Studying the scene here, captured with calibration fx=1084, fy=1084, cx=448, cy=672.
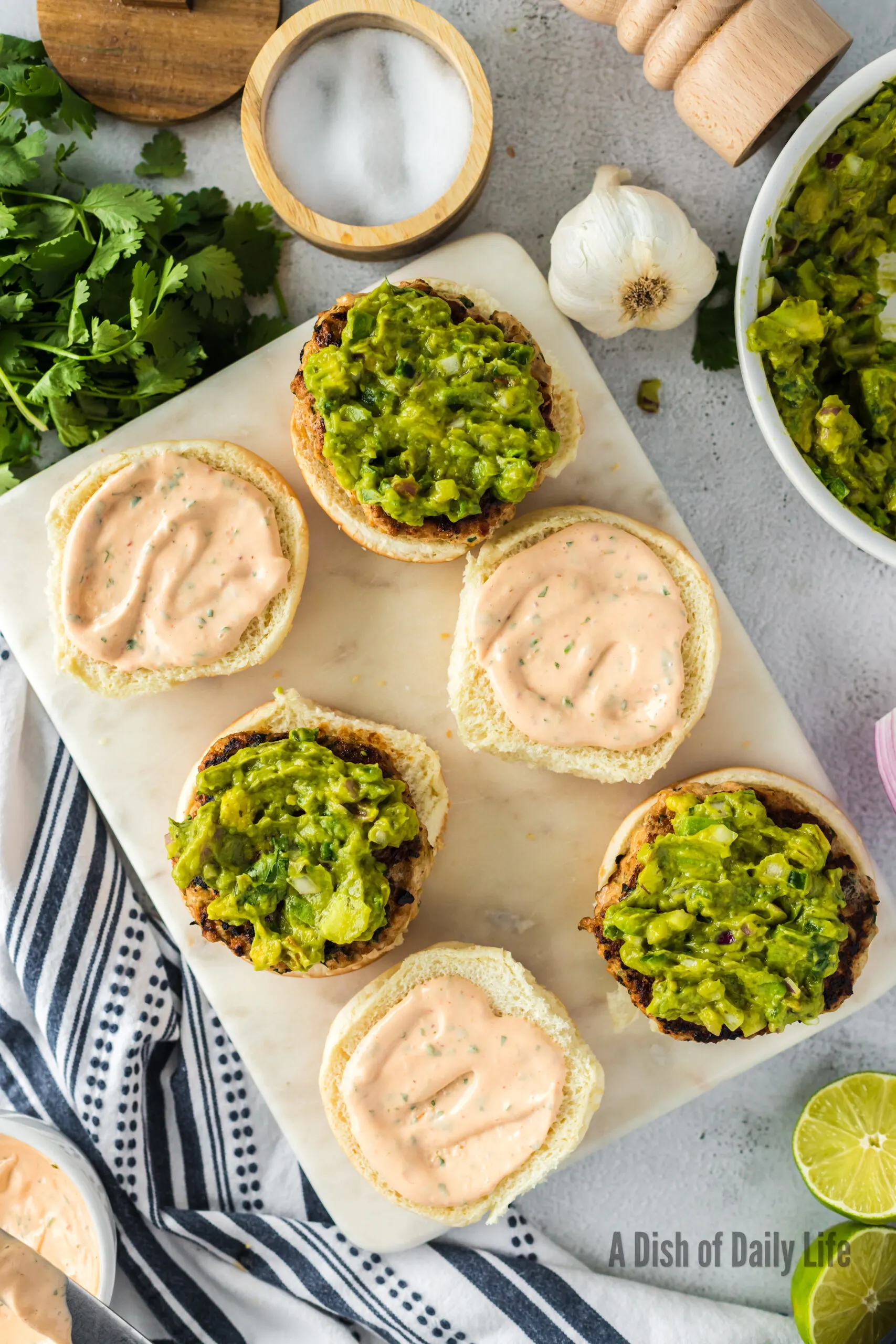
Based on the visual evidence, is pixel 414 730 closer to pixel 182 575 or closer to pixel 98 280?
pixel 182 575

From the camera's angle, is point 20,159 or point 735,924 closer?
point 735,924

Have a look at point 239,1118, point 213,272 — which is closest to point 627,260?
point 213,272

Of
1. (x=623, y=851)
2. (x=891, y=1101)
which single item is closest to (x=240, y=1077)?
(x=623, y=851)

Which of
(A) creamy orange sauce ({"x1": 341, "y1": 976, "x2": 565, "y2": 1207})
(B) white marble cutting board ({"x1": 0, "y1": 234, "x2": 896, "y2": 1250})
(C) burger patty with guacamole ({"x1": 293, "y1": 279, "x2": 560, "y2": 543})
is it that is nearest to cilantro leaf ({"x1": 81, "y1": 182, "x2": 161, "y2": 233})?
(B) white marble cutting board ({"x1": 0, "y1": 234, "x2": 896, "y2": 1250})

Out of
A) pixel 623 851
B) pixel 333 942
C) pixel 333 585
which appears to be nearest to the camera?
pixel 333 942

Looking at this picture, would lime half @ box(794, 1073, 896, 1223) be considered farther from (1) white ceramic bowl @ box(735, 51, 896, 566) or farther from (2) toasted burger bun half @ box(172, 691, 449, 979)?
(1) white ceramic bowl @ box(735, 51, 896, 566)

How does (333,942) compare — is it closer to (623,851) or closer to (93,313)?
(623,851)
